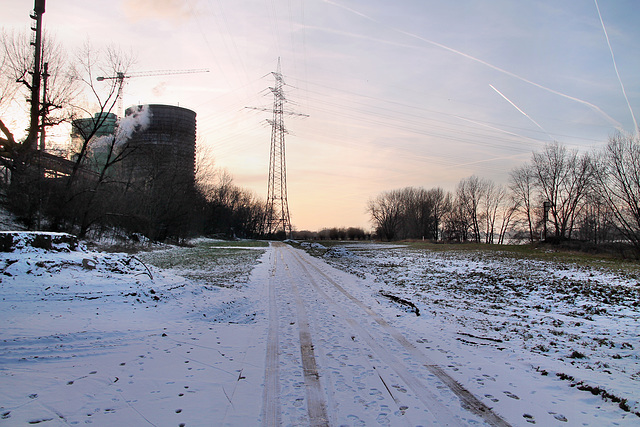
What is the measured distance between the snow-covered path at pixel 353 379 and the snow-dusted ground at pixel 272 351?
25 mm

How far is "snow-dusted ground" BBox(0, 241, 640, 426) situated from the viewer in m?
3.62

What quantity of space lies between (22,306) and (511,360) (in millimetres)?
9115

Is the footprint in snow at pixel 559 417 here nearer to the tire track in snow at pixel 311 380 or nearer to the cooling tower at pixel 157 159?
the tire track in snow at pixel 311 380

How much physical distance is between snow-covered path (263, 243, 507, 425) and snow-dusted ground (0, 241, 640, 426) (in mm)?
25

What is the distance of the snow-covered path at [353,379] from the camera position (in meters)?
3.49

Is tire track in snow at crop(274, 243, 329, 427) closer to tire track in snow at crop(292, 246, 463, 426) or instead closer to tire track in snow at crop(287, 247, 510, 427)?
tire track in snow at crop(292, 246, 463, 426)

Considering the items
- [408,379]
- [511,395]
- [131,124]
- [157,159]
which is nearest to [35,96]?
[157,159]

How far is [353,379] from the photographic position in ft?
14.3

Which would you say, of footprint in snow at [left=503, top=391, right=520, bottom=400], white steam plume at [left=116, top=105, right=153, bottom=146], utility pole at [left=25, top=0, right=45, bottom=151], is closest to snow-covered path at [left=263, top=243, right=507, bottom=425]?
footprint in snow at [left=503, top=391, right=520, bottom=400]

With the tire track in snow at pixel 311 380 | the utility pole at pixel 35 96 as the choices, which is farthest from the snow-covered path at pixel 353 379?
the utility pole at pixel 35 96

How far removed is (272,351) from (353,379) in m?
1.58

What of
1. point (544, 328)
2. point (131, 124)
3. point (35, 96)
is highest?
point (131, 124)

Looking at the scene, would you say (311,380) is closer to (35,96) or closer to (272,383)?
(272,383)

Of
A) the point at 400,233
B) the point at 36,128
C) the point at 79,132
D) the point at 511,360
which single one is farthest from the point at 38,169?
the point at 400,233
